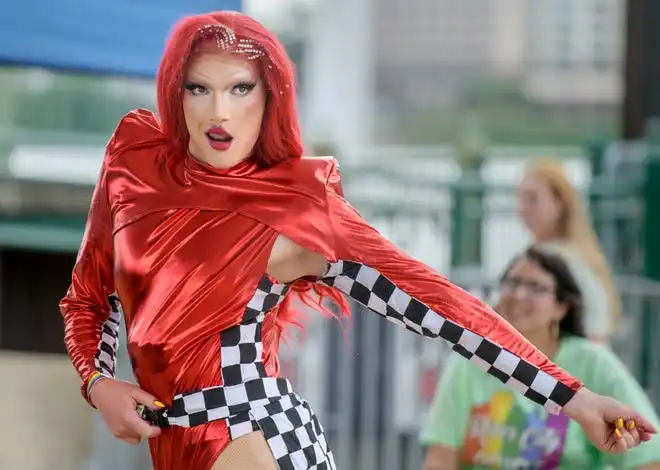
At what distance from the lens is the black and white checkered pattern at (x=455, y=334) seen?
1.89 meters

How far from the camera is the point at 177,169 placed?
189 cm

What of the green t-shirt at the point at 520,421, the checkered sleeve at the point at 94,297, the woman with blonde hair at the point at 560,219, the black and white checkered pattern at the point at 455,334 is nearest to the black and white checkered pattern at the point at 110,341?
the checkered sleeve at the point at 94,297

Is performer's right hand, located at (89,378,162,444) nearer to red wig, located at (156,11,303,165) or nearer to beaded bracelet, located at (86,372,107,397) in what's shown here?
beaded bracelet, located at (86,372,107,397)

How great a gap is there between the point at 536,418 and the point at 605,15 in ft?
62.9

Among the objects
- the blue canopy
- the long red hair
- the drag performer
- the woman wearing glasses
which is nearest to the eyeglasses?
the woman wearing glasses

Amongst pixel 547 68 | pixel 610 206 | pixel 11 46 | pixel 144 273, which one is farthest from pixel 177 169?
pixel 547 68

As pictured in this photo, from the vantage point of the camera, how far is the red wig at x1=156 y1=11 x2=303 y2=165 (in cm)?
188

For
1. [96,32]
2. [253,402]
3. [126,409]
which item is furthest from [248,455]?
[96,32]

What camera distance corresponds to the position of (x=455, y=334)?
6.21 feet

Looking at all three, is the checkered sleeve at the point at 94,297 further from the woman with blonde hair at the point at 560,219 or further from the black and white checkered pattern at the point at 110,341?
the woman with blonde hair at the point at 560,219

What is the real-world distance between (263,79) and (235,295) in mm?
337

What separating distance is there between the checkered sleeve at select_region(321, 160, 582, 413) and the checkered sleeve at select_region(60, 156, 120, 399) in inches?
14.4

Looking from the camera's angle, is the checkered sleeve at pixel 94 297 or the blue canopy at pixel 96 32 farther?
the blue canopy at pixel 96 32

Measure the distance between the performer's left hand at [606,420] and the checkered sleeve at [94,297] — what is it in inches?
29.1
